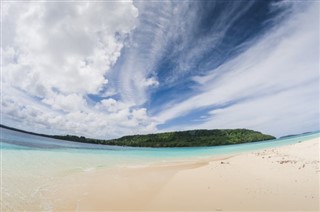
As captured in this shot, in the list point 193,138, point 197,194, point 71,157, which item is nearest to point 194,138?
point 193,138

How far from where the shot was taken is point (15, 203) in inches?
324

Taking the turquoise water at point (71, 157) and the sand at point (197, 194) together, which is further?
the turquoise water at point (71, 157)

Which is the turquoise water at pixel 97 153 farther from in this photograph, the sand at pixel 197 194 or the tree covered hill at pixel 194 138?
the tree covered hill at pixel 194 138

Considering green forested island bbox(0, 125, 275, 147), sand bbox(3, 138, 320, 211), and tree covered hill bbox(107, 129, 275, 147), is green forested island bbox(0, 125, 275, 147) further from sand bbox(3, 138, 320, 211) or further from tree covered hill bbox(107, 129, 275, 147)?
sand bbox(3, 138, 320, 211)

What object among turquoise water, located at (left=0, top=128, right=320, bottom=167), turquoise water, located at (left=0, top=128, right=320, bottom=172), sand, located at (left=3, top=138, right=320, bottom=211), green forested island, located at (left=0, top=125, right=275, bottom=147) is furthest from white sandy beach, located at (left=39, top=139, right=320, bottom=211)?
green forested island, located at (left=0, top=125, right=275, bottom=147)

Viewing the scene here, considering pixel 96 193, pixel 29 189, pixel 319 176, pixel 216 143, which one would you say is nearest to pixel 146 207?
pixel 96 193

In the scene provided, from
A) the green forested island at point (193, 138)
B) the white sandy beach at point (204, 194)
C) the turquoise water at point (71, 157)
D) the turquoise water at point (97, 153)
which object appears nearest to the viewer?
the white sandy beach at point (204, 194)

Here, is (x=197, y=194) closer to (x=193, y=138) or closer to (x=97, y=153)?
(x=97, y=153)

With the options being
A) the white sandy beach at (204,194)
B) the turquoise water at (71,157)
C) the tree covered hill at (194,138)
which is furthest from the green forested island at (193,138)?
the white sandy beach at (204,194)

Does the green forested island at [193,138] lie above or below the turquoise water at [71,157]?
above

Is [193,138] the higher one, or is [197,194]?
[193,138]

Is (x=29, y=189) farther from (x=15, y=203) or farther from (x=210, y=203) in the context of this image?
(x=210, y=203)

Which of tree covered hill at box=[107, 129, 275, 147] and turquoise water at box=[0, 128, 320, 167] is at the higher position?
tree covered hill at box=[107, 129, 275, 147]

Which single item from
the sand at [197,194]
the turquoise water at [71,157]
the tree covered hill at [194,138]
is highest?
the tree covered hill at [194,138]
